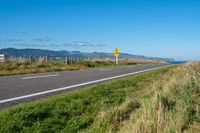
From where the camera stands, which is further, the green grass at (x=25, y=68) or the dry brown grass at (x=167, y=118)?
the green grass at (x=25, y=68)

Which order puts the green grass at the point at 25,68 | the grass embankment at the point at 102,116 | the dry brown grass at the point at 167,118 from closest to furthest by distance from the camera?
the dry brown grass at the point at 167,118, the grass embankment at the point at 102,116, the green grass at the point at 25,68

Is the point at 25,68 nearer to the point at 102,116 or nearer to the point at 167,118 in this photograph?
the point at 102,116

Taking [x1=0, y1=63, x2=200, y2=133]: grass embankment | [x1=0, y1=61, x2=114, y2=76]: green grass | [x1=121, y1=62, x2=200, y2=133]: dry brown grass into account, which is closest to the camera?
[x1=121, y1=62, x2=200, y2=133]: dry brown grass

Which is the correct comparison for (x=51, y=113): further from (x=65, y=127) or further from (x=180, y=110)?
(x=180, y=110)

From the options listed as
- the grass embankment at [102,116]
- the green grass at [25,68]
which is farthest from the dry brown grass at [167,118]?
A: the green grass at [25,68]

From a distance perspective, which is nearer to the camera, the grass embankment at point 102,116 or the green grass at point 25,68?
the grass embankment at point 102,116

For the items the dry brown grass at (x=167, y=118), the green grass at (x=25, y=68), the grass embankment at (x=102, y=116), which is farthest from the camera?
the green grass at (x=25, y=68)

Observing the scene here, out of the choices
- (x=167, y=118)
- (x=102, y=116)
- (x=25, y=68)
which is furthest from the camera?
(x=25, y=68)

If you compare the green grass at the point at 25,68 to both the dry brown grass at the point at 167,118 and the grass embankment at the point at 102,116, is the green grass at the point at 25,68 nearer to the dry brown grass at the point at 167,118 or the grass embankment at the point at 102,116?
the grass embankment at the point at 102,116

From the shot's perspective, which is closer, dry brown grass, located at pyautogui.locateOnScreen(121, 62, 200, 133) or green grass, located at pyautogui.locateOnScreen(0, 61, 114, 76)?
dry brown grass, located at pyautogui.locateOnScreen(121, 62, 200, 133)

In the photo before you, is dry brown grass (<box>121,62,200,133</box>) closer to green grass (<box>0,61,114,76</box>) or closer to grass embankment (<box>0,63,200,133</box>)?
grass embankment (<box>0,63,200,133</box>)

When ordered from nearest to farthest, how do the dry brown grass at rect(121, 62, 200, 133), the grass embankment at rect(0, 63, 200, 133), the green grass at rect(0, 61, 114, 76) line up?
1. the dry brown grass at rect(121, 62, 200, 133)
2. the grass embankment at rect(0, 63, 200, 133)
3. the green grass at rect(0, 61, 114, 76)

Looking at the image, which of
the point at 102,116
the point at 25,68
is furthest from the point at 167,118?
Result: the point at 25,68

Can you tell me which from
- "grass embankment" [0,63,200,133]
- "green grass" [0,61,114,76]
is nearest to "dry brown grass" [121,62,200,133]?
"grass embankment" [0,63,200,133]
